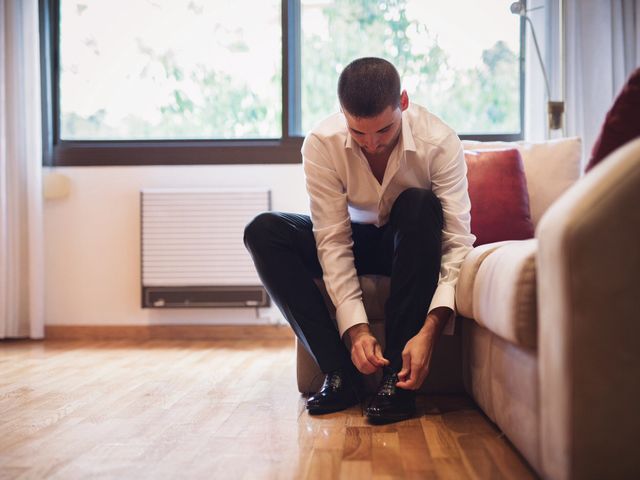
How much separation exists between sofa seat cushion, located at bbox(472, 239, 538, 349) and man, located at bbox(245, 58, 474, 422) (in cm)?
36

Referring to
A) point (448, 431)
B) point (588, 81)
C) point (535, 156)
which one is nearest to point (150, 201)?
point (535, 156)

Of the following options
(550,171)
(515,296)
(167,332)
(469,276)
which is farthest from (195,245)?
(515,296)

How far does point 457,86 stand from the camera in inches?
143

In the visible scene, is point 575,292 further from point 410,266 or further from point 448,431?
point 410,266

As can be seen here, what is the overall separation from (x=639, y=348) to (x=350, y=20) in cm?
299

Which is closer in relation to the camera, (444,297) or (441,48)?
(444,297)

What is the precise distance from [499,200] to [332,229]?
693 millimetres

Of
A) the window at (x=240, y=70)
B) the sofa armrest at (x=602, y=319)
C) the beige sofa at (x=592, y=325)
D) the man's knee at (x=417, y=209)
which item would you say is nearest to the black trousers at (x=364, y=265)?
the man's knee at (x=417, y=209)

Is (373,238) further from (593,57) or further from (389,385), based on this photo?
(593,57)

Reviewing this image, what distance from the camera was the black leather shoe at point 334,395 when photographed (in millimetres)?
1745

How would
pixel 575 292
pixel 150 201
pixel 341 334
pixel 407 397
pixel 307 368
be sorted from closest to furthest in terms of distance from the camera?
pixel 575 292, pixel 407 397, pixel 341 334, pixel 307 368, pixel 150 201

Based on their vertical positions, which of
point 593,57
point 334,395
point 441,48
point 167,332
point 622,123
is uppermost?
point 441,48

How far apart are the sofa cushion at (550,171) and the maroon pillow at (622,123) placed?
1310mm

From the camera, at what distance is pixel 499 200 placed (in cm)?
232
